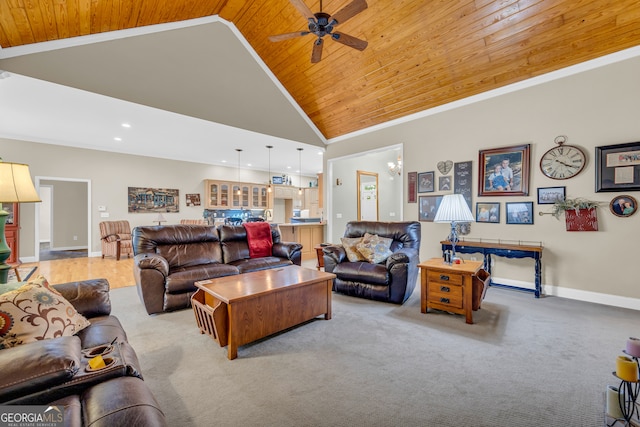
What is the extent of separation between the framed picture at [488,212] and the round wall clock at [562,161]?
75cm

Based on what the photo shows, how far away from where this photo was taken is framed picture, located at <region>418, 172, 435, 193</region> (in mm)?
4859

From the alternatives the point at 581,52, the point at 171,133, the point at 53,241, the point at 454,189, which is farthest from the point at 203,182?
the point at 581,52

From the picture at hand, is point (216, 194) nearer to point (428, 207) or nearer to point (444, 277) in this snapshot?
point (428, 207)

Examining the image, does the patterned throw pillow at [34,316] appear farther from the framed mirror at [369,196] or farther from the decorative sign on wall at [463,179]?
the framed mirror at [369,196]

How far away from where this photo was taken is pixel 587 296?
3469 mm

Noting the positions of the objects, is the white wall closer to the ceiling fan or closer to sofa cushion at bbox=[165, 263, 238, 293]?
the ceiling fan

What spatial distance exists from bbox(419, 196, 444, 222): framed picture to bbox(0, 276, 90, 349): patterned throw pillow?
4.71m

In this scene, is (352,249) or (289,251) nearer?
(352,249)

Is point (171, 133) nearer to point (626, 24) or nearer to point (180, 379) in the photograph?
point (180, 379)

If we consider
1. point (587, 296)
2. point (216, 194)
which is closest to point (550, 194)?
point (587, 296)

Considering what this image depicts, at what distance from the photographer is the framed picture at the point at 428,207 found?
4.81m

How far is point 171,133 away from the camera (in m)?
5.90

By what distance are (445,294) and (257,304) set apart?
194 centimetres

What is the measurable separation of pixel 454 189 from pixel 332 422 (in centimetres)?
407
